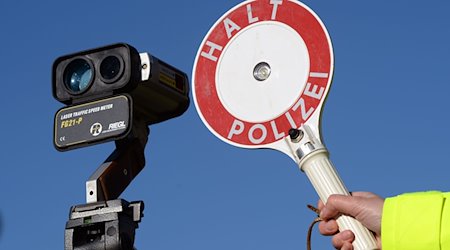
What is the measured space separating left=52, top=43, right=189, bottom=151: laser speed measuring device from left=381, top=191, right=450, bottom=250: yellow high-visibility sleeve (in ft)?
4.42

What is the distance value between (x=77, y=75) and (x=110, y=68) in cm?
20

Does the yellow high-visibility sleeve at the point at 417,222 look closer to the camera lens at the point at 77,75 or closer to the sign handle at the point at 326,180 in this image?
the sign handle at the point at 326,180

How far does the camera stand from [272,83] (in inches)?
132

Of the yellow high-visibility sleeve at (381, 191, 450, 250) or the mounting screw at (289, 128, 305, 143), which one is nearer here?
the yellow high-visibility sleeve at (381, 191, 450, 250)

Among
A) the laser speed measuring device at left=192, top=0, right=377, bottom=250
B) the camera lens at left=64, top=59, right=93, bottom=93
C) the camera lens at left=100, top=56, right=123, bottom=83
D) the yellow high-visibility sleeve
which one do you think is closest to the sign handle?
the laser speed measuring device at left=192, top=0, right=377, bottom=250

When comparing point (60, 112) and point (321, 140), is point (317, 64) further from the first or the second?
point (60, 112)

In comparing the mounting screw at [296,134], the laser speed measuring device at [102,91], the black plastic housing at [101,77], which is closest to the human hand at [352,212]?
the mounting screw at [296,134]

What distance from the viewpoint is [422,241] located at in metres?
2.91

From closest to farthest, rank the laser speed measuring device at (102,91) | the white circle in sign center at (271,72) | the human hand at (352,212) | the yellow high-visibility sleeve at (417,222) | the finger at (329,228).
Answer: the yellow high-visibility sleeve at (417,222)
the human hand at (352,212)
the finger at (329,228)
the white circle in sign center at (271,72)
the laser speed measuring device at (102,91)

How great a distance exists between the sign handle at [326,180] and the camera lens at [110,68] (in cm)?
115

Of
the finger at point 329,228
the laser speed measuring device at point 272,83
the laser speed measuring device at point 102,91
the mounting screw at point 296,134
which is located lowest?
the finger at point 329,228

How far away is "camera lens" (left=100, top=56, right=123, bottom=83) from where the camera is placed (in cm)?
405

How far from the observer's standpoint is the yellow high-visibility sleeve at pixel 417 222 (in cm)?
290

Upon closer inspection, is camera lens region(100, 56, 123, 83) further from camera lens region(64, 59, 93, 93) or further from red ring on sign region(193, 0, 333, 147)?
red ring on sign region(193, 0, 333, 147)
